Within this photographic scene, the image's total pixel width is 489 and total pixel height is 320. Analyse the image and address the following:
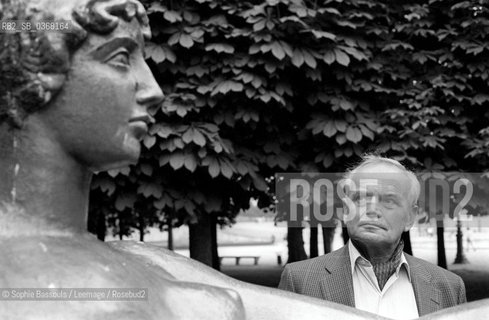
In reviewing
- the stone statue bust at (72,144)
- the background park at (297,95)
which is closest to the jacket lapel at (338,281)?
the stone statue bust at (72,144)

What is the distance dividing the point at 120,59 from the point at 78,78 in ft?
0.39

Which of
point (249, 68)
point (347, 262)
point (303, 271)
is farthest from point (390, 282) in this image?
point (249, 68)

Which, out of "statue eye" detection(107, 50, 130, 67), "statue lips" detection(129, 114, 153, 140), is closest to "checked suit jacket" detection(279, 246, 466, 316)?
"statue lips" detection(129, 114, 153, 140)

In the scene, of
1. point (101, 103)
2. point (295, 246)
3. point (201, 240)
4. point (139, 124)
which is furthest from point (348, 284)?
point (295, 246)

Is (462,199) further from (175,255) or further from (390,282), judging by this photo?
(175,255)

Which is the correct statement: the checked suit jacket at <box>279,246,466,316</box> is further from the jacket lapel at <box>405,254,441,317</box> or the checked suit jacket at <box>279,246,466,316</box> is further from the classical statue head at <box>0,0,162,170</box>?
the classical statue head at <box>0,0,162,170</box>

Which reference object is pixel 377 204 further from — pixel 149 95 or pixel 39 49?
pixel 39 49

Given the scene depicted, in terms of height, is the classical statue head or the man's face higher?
the classical statue head

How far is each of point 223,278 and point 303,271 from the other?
70.0 inches

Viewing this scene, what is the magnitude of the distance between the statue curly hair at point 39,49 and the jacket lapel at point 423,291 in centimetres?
223

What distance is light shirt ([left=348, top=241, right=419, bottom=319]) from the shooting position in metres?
3.30

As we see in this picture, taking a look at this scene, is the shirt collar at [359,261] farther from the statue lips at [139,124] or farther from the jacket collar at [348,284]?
the statue lips at [139,124]

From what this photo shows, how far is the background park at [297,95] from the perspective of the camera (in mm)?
6785

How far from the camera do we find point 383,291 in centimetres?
338
